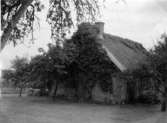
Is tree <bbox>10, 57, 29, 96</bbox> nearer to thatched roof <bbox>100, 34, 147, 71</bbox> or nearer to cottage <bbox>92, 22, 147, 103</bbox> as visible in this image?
cottage <bbox>92, 22, 147, 103</bbox>

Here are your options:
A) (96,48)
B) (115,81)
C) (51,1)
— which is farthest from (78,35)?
(51,1)

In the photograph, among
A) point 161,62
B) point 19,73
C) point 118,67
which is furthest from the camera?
point 19,73

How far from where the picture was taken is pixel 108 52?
25.8 metres

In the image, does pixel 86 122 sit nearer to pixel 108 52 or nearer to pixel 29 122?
pixel 29 122

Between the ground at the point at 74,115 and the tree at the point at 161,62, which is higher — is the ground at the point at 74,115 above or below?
below

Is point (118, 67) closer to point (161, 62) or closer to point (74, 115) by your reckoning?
point (161, 62)

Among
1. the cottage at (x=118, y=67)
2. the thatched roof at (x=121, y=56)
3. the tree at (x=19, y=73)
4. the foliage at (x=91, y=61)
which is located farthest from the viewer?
the tree at (x=19, y=73)

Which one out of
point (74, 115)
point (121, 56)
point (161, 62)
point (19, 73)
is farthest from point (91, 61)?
point (19, 73)

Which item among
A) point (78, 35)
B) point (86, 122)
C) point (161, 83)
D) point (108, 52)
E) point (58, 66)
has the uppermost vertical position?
point (78, 35)

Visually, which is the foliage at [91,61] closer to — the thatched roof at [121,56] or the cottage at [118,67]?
the cottage at [118,67]

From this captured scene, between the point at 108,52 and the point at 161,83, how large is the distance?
7.54m

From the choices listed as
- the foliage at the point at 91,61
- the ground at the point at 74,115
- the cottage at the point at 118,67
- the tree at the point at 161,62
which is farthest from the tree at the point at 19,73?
the tree at the point at 161,62

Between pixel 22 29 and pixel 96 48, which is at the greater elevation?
pixel 96 48

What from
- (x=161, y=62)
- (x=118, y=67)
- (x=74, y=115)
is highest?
(x=118, y=67)
